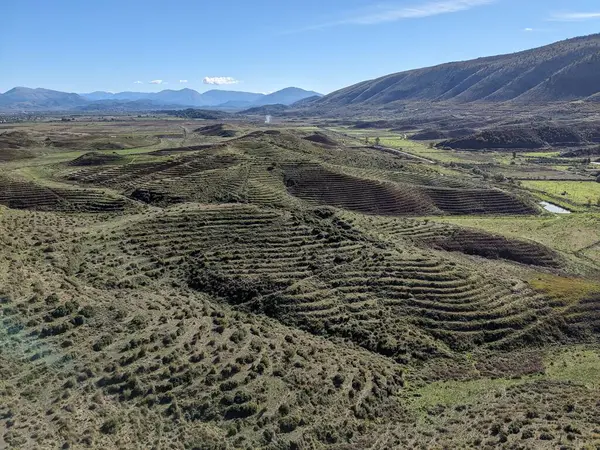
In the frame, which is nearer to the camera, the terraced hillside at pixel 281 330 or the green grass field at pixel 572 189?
the terraced hillside at pixel 281 330

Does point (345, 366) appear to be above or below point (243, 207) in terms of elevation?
below

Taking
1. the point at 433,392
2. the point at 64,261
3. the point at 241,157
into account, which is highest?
the point at 241,157

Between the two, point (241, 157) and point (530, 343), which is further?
point (241, 157)

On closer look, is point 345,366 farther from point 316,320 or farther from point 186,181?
point 186,181

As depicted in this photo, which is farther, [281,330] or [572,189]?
[572,189]

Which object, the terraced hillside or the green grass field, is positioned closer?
the terraced hillside

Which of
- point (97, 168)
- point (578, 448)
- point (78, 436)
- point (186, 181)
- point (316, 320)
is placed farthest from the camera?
point (97, 168)

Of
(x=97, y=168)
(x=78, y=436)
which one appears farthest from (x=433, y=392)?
(x=97, y=168)

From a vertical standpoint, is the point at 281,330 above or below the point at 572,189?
below
